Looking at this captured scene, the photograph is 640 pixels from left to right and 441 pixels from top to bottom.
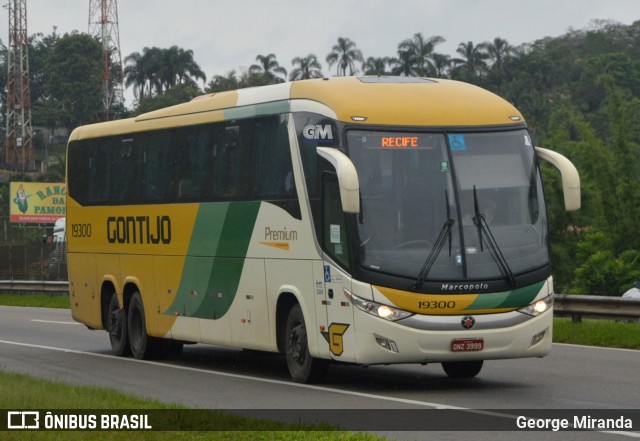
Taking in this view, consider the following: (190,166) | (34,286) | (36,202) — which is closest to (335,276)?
(190,166)

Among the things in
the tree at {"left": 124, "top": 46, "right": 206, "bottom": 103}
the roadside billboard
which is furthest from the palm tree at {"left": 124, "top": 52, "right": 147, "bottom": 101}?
Result: the roadside billboard

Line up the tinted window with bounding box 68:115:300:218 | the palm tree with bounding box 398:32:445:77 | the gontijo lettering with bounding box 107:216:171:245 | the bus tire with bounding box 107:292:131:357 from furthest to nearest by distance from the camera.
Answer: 1. the palm tree with bounding box 398:32:445:77
2. the bus tire with bounding box 107:292:131:357
3. the gontijo lettering with bounding box 107:216:171:245
4. the tinted window with bounding box 68:115:300:218

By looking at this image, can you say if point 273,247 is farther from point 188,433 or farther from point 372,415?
point 188,433

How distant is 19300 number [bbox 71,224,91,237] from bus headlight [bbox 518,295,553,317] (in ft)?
31.5

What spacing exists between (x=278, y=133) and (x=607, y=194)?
44.2m

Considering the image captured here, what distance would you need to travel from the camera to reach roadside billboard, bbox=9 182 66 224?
322ft

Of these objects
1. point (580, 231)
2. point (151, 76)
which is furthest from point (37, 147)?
point (580, 231)

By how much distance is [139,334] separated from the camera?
21.4 m

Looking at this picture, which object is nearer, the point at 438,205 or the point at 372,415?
the point at 372,415

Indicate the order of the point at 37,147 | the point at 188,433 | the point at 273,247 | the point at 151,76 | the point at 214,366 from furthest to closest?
the point at 37,147
the point at 151,76
the point at 214,366
the point at 273,247
the point at 188,433

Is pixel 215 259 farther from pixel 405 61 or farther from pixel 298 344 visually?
pixel 405 61

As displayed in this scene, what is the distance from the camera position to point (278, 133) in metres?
17.0

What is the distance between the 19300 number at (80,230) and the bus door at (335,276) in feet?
26.8

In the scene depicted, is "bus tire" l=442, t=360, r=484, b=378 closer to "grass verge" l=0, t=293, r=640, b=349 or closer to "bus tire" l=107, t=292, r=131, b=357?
"grass verge" l=0, t=293, r=640, b=349
